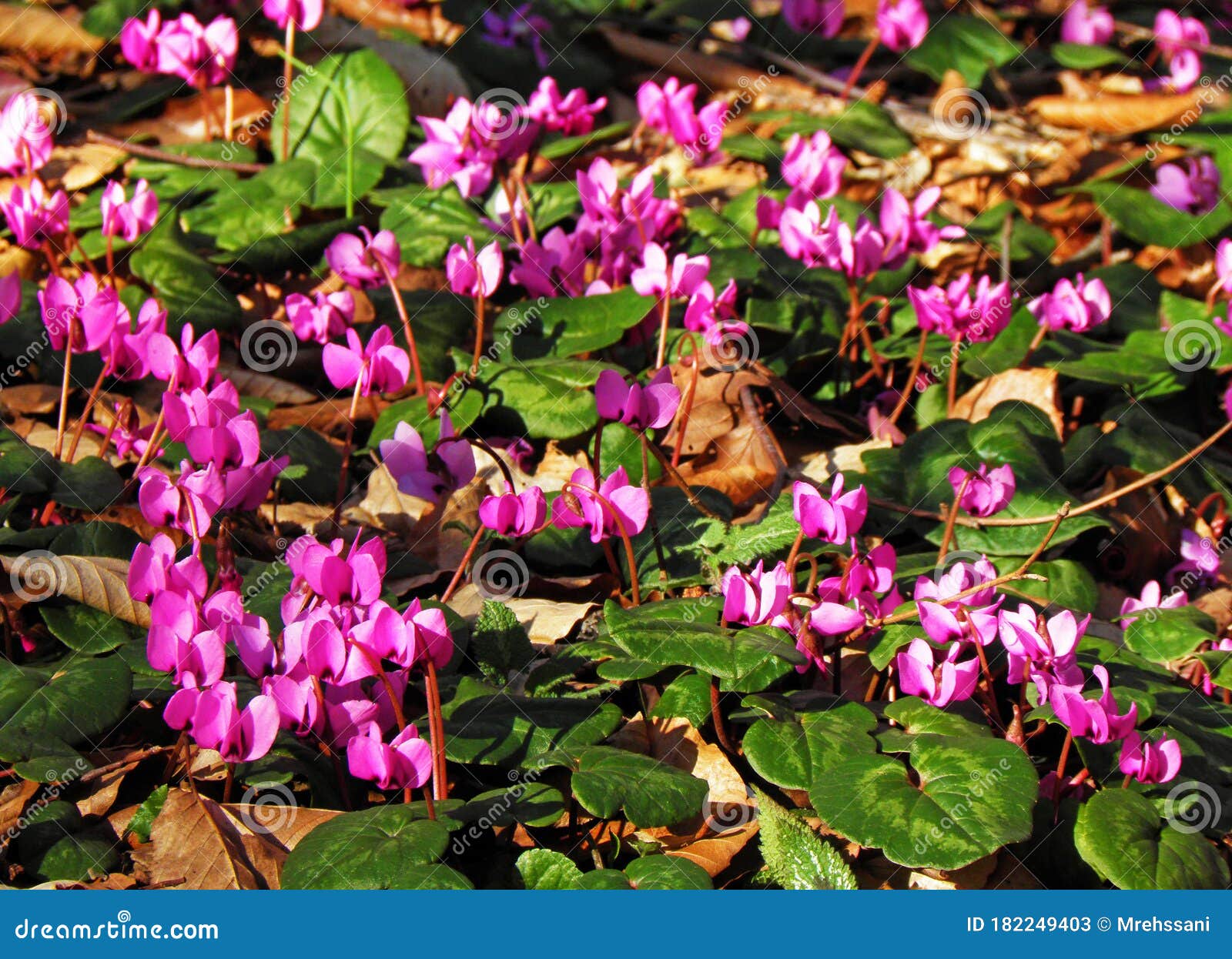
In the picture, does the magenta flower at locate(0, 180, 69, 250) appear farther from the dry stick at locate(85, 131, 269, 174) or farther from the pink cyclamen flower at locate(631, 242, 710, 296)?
the pink cyclamen flower at locate(631, 242, 710, 296)

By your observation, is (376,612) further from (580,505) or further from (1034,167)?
(1034,167)

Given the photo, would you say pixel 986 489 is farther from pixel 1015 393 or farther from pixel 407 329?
pixel 407 329

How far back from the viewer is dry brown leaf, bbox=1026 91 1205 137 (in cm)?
502

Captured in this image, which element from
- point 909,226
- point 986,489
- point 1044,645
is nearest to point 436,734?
point 1044,645

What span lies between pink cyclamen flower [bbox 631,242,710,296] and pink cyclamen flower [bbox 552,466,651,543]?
0.81 meters

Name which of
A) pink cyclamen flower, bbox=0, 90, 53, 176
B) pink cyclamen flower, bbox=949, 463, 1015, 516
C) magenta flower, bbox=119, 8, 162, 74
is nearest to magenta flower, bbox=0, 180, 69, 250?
pink cyclamen flower, bbox=0, 90, 53, 176

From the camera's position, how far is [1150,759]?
1916 mm

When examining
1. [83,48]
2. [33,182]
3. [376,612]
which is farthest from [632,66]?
[376,612]

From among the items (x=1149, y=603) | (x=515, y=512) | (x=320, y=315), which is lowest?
(x=1149, y=603)

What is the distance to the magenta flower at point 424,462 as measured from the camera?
7.34 feet

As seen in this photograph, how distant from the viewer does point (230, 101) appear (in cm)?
423

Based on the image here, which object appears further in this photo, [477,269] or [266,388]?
[266,388]

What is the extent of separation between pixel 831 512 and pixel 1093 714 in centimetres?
49

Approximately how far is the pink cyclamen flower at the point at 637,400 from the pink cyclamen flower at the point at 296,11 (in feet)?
7.09
